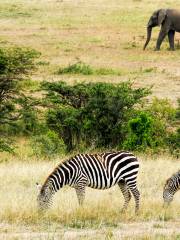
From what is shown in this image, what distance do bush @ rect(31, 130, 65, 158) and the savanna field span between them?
323mm

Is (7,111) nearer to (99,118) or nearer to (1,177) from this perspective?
(99,118)

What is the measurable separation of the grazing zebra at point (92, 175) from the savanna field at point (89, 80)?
24 centimetres

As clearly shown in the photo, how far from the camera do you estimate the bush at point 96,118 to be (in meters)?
19.4

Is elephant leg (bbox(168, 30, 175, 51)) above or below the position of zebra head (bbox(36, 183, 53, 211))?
above

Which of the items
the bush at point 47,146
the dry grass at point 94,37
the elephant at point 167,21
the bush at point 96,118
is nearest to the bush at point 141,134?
the bush at point 96,118

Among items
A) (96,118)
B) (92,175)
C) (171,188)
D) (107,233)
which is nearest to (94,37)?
(96,118)

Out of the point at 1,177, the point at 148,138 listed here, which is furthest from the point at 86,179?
the point at 148,138

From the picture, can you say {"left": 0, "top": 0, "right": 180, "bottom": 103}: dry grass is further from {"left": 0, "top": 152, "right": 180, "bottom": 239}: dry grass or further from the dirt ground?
the dirt ground

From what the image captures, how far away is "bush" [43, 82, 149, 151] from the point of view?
19.4 meters

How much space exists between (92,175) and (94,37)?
2984 cm

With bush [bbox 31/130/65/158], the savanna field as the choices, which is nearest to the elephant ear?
the savanna field

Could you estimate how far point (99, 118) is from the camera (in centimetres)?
1961

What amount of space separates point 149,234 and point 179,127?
11.1 metres

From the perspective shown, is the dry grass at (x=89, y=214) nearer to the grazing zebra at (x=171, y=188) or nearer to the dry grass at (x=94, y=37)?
the grazing zebra at (x=171, y=188)
